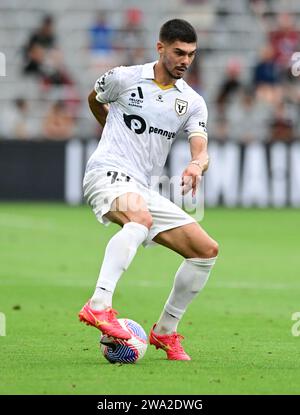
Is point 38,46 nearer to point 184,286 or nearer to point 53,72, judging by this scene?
point 53,72

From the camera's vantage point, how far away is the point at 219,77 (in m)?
27.7

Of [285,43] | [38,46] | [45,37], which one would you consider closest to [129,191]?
[45,37]

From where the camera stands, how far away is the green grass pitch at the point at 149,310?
707cm

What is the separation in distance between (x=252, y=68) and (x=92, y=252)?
11.9 metres

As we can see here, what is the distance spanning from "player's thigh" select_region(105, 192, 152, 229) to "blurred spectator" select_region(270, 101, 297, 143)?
17.4 metres

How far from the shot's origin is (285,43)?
26.0 m

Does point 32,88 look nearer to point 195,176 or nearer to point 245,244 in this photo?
point 245,244

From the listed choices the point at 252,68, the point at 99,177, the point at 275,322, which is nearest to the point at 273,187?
the point at 252,68

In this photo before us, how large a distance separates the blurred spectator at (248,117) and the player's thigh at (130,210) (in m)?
18.1

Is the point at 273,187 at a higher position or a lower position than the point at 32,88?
lower

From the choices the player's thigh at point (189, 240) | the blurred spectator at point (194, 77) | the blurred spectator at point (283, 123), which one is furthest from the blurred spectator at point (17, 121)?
the player's thigh at point (189, 240)

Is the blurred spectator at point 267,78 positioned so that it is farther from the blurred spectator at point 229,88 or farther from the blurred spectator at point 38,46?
the blurred spectator at point 38,46

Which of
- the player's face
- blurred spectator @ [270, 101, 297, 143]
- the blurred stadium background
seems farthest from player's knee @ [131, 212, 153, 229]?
blurred spectator @ [270, 101, 297, 143]

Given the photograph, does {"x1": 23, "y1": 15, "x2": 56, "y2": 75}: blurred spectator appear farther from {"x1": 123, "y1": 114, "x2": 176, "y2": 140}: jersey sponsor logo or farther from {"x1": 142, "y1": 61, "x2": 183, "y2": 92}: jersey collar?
{"x1": 123, "y1": 114, "x2": 176, "y2": 140}: jersey sponsor logo
